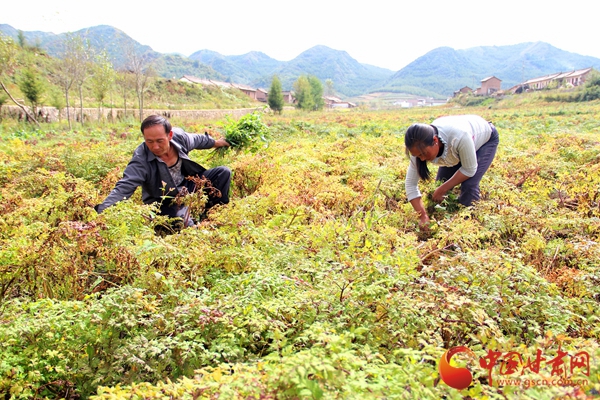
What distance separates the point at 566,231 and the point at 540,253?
717mm

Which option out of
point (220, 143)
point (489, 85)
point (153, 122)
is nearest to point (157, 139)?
point (153, 122)

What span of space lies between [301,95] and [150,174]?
2518 inches

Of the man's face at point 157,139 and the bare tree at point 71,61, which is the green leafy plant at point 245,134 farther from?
the bare tree at point 71,61

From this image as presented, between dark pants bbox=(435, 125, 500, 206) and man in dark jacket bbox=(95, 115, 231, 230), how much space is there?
107 inches

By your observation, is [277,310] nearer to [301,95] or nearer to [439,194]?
[439,194]

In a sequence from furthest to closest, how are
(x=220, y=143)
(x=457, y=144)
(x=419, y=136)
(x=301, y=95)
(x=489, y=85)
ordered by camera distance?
(x=489, y=85)
(x=301, y=95)
(x=220, y=143)
(x=457, y=144)
(x=419, y=136)

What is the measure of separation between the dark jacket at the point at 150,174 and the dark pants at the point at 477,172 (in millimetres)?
3034

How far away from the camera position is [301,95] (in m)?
64.6

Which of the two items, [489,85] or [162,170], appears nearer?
[162,170]

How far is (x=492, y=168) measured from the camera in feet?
18.1

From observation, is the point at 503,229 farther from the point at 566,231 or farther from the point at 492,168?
the point at 492,168

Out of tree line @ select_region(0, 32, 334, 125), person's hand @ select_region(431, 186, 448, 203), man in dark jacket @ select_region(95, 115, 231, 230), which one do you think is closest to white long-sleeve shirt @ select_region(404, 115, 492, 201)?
person's hand @ select_region(431, 186, 448, 203)

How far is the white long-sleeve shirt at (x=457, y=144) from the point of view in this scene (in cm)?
362

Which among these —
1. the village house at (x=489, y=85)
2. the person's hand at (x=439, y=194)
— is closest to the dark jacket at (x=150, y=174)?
the person's hand at (x=439, y=194)
